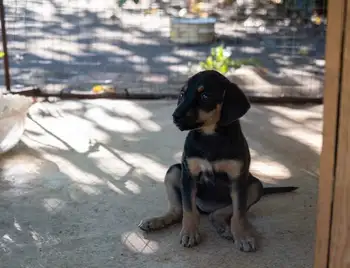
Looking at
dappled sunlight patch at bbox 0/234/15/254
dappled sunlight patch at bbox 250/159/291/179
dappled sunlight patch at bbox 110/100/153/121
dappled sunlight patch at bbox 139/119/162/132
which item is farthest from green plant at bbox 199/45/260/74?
dappled sunlight patch at bbox 0/234/15/254

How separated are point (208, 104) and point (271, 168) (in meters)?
1.63

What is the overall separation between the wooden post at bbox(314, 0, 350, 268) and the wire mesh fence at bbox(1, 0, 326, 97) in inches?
167

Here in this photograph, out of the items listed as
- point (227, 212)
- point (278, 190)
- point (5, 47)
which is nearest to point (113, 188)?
point (227, 212)

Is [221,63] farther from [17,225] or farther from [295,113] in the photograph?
[17,225]

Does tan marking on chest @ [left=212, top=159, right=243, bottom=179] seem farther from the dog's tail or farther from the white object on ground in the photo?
the white object on ground

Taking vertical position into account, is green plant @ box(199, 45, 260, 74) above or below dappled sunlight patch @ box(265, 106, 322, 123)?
above

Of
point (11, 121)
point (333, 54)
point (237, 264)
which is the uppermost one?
point (333, 54)

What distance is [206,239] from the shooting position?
3510 millimetres

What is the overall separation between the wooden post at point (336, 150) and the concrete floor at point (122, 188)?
3.26 feet

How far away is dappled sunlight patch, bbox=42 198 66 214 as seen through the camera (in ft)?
12.8

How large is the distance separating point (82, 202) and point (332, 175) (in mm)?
2165

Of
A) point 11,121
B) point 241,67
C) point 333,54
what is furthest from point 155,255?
point 241,67

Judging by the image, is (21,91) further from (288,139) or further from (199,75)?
(199,75)

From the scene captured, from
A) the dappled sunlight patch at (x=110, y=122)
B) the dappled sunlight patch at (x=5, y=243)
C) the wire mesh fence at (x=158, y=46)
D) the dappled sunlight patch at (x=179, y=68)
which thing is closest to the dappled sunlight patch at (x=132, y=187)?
the dappled sunlight patch at (x=5, y=243)
